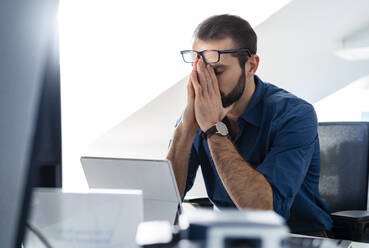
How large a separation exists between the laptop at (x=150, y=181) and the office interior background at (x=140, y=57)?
1.20m

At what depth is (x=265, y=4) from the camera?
222 centimetres

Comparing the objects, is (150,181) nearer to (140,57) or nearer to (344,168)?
(344,168)

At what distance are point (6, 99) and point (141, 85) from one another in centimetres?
127

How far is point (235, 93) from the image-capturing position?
1.44 metres

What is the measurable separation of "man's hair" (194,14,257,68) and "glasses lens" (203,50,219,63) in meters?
0.05

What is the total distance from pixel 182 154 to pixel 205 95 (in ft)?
0.74

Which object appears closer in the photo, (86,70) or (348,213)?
(348,213)

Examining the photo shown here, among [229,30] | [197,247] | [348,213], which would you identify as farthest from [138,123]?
[197,247]

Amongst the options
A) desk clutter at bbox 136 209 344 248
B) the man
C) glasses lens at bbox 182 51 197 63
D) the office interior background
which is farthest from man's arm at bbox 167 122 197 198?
desk clutter at bbox 136 209 344 248

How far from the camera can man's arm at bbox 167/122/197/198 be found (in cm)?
146

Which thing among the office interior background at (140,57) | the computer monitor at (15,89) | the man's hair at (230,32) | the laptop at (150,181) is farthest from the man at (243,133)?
the office interior background at (140,57)

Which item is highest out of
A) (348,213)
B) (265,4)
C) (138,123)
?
(265,4)

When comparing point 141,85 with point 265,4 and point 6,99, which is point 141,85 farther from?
point 6,99

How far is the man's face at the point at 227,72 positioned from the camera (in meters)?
1.35
